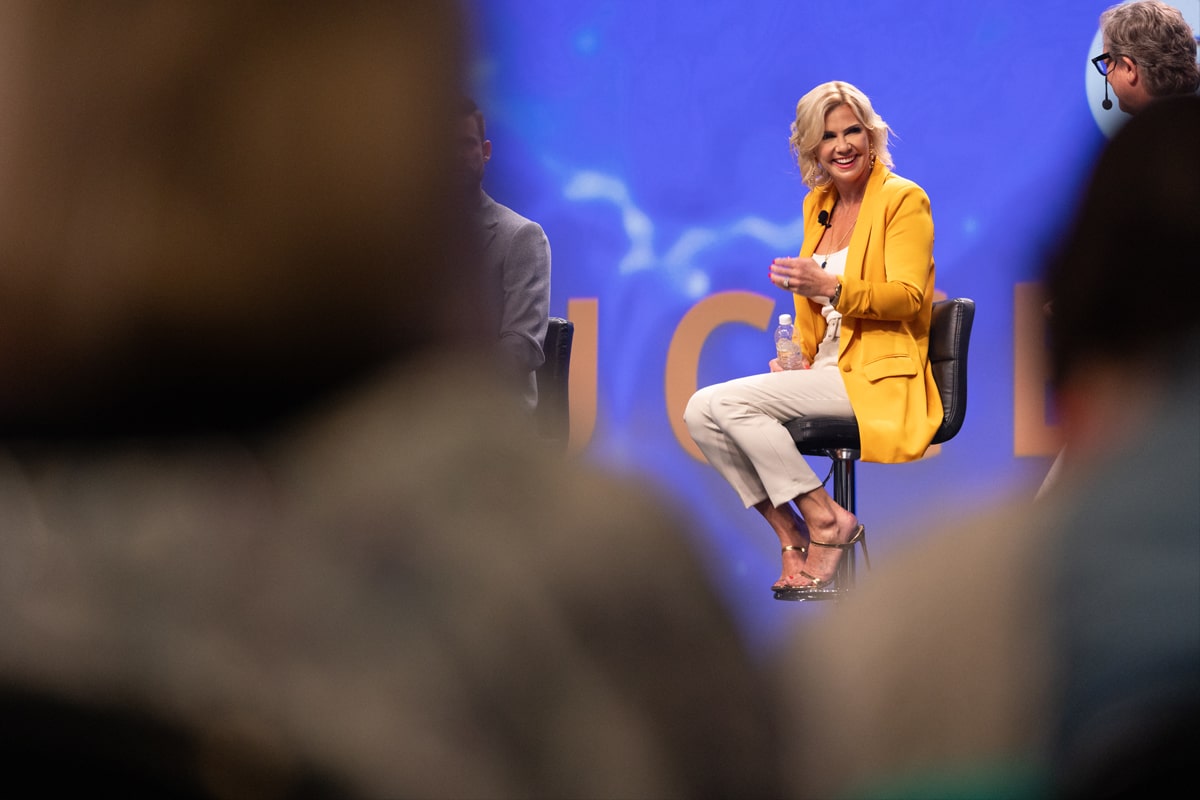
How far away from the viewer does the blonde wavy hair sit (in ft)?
7.83

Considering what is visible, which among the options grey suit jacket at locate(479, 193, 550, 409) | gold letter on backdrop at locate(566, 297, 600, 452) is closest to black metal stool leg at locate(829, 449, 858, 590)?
gold letter on backdrop at locate(566, 297, 600, 452)

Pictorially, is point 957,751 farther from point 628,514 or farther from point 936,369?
point 936,369

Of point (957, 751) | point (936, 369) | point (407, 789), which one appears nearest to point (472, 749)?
point (407, 789)

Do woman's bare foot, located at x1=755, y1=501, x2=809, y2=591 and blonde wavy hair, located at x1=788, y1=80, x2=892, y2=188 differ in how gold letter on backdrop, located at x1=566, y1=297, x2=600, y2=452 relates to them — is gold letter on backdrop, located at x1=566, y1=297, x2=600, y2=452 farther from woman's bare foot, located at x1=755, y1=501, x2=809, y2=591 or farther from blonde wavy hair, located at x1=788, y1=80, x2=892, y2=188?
woman's bare foot, located at x1=755, y1=501, x2=809, y2=591

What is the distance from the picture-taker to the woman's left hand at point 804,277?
6.68ft

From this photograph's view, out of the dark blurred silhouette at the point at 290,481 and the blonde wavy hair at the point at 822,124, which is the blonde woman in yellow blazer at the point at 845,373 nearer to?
the blonde wavy hair at the point at 822,124

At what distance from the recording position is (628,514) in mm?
274

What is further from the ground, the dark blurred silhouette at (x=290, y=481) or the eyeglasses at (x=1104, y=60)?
the eyeglasses at (x=1104, y=60)

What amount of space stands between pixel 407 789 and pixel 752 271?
366 cm

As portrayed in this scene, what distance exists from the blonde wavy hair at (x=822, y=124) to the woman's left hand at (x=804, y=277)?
0.49 metres

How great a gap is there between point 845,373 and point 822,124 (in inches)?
23.2

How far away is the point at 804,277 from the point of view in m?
2.04

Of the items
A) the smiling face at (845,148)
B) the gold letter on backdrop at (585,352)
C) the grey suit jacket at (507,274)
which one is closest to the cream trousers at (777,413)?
the smiling face at (845,148)

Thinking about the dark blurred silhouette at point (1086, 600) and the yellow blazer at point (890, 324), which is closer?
the dark blurred silhouette at point (1086, 600)
